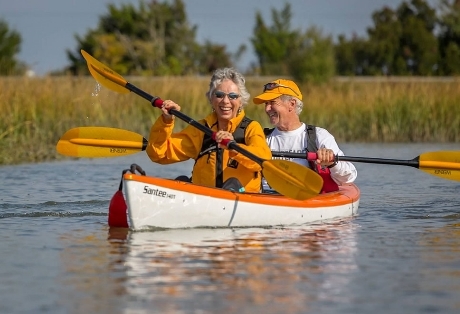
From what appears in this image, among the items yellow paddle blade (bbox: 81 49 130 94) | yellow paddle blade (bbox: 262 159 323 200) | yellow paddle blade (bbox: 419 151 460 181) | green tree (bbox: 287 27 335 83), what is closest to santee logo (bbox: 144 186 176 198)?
yellow paddle blade (bbox: 262 159 323 200)

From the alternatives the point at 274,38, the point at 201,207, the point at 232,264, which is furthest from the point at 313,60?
the point at 232,264

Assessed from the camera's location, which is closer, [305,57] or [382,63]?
[305,57]

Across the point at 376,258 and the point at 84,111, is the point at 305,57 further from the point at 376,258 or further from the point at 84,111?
the point at 376,258

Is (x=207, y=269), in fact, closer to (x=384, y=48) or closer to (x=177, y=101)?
(x=177, y=101)

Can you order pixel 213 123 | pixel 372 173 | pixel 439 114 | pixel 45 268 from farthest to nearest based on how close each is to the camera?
pixel 439 114 → pixel 372 173 → pixel 213 123 → pixel 45 268

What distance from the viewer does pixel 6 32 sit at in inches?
1768

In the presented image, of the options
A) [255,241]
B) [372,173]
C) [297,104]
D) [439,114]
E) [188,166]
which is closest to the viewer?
[255,241]

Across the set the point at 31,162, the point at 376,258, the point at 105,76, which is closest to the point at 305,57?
the point at 31,162

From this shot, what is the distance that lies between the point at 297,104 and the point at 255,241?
1769 mm

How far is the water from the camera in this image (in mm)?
6680

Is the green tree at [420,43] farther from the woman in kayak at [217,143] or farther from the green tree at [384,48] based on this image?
the woman in kayak at [217,143]

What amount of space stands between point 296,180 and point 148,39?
1439 inches

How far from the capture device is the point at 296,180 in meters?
9.52

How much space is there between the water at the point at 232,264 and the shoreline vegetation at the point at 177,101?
5.40m
